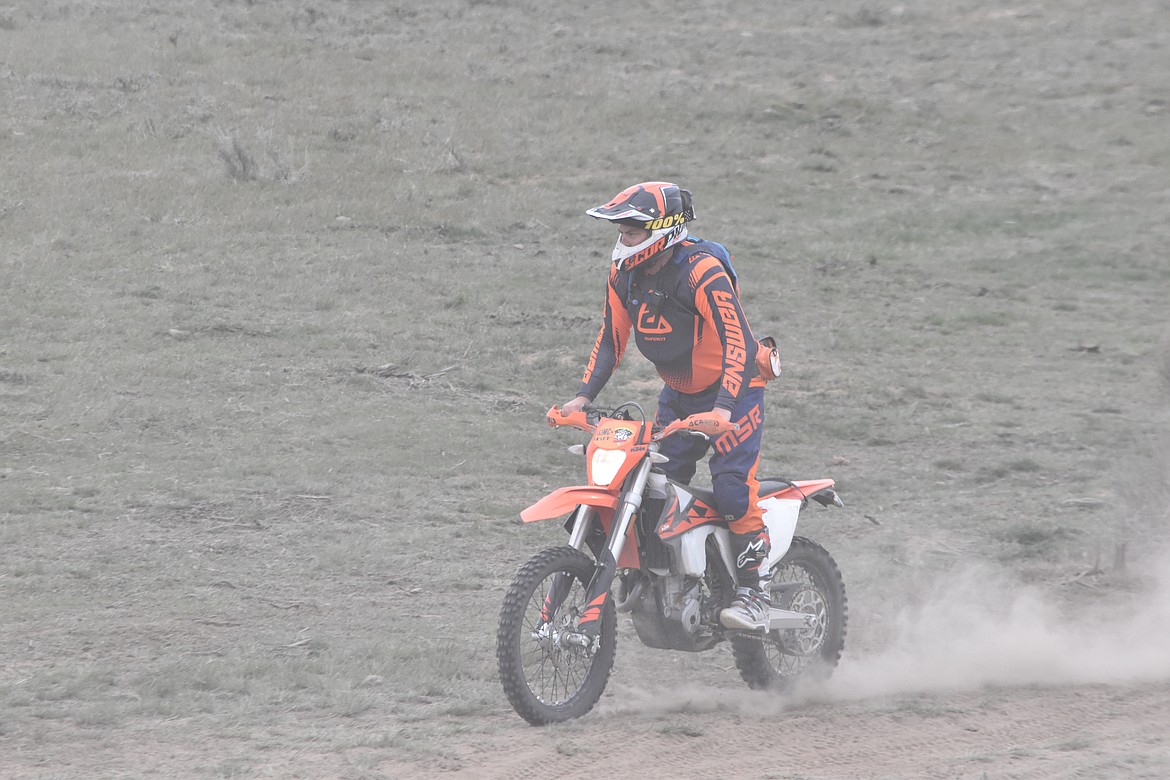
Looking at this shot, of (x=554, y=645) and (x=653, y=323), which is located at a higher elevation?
(x=653, y=323)

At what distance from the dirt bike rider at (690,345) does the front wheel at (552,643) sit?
68 cm

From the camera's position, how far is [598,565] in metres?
6.12

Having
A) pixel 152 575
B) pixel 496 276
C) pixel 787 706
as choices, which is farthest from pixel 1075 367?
pixel 152 575

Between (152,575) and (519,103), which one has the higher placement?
(519,103)

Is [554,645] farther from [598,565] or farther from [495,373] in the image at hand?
[495,373]

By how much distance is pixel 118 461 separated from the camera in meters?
9.97

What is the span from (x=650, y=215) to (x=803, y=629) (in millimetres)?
2174

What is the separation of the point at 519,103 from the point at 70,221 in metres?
8.42

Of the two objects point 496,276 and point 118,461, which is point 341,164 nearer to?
point 496,276

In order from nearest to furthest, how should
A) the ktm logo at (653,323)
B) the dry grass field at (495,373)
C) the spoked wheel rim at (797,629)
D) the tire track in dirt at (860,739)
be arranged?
1. the tire track in dirt at (860,739)
2. the dry grass field at (495,373)
3. the ktm logo at (653,323)
4. the spoked wheel rim at (797,629)

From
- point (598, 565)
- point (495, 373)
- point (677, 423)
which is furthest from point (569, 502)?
point (495, 373)

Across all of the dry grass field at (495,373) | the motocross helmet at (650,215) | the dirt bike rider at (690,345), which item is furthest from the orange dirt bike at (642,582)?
the motocross helmet at (650,215)

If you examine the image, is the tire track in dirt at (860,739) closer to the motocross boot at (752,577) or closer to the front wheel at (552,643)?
the front wheel at (552,643)

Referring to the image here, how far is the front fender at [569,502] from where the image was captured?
5980 mm
